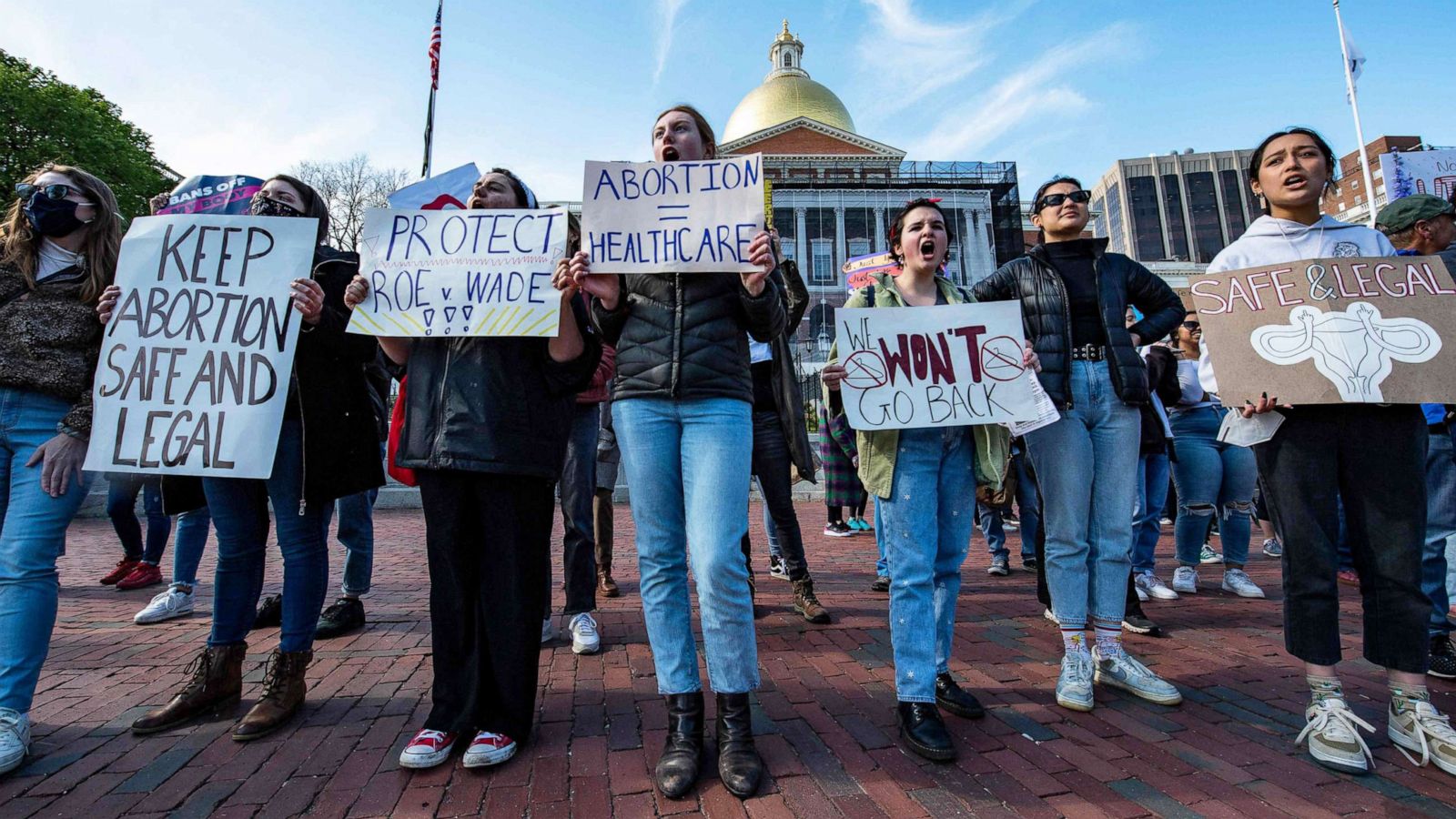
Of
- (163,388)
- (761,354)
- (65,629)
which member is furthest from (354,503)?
(761,354)

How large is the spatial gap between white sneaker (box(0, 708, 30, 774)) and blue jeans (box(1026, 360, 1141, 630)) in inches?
153

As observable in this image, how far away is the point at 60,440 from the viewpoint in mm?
2477

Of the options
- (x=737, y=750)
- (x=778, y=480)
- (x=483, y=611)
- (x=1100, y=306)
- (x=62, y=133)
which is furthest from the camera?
(x=62, y=133)

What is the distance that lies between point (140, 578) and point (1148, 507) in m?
7.69

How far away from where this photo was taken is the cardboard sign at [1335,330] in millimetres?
2363

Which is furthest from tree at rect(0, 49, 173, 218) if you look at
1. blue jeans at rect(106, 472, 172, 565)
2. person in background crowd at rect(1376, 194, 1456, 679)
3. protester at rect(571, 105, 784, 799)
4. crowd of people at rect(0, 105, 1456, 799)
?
person in background crowd at rect(1376, 194, 1456, 679)

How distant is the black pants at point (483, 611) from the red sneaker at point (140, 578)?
4.65 m

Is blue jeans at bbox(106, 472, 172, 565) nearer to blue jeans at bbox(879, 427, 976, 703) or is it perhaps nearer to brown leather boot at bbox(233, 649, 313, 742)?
brown leather boot at bbox(233, 649, 313, 742)

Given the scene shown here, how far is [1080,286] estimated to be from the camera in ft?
10.0

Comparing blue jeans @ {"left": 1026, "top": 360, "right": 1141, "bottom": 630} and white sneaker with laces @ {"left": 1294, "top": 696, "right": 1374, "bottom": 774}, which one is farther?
blue jeans @ {"left": 1026, "top": 360, "right": 1141, "bottom": 630}

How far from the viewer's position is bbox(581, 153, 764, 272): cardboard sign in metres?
2.33

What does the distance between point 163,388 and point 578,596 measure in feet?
6.70

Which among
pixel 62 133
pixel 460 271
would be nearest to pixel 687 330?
pixel 460 271

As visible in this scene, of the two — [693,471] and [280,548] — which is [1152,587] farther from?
[280,548]
